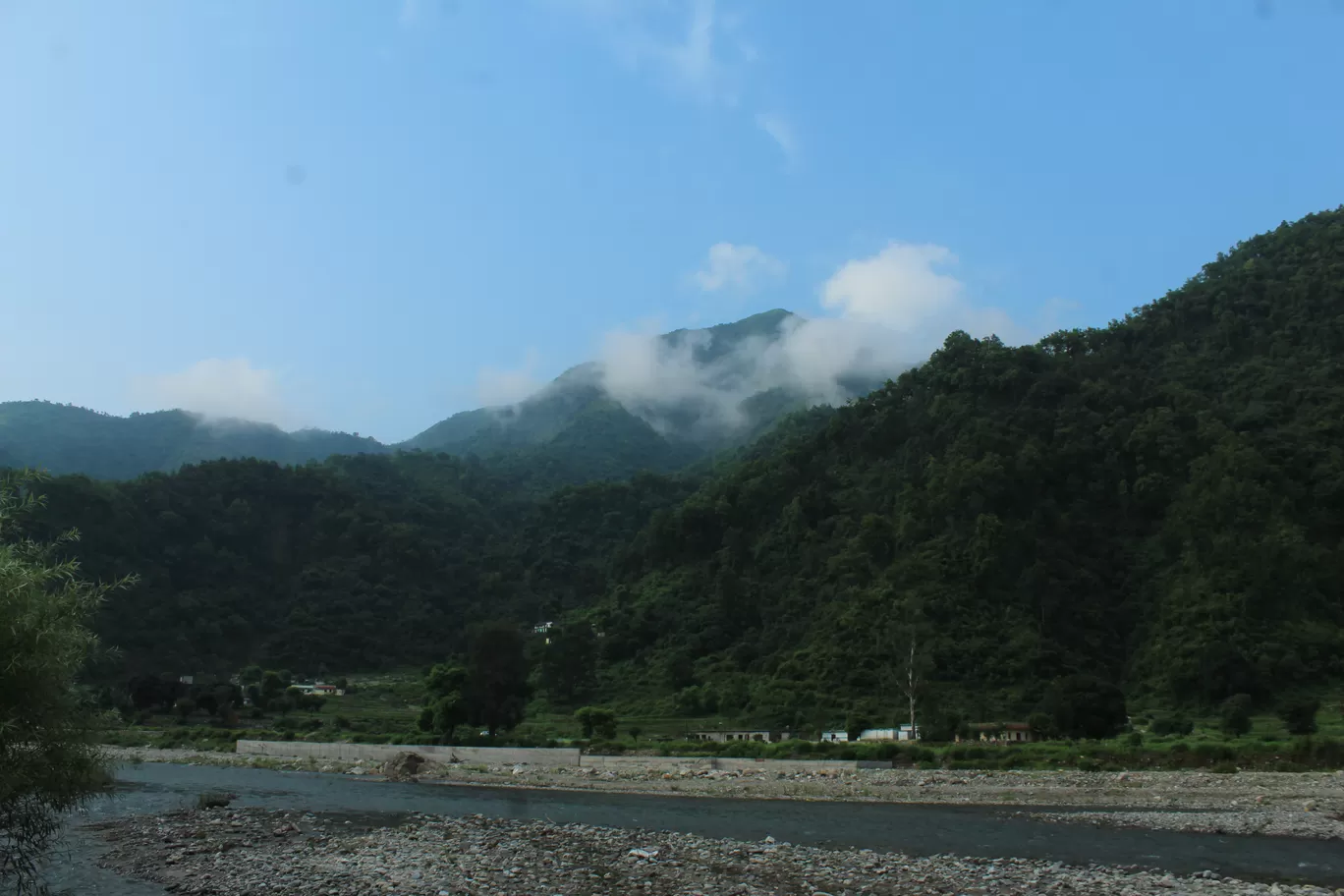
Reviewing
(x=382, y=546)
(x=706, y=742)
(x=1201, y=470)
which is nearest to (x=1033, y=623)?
(x=1201, y=470)

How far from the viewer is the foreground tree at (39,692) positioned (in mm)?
12461

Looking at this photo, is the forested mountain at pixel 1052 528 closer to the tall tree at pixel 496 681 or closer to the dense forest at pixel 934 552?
the dense forest at pixel 934 552

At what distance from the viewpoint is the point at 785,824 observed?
86.7 feet

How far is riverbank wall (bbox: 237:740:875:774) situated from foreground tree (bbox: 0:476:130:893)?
2962 cm

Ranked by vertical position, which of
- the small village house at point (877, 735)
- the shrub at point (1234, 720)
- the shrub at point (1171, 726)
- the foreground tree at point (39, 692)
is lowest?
the small village house at point (877, 735)

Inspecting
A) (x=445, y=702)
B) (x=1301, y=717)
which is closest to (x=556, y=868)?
(x=1301, y=717)

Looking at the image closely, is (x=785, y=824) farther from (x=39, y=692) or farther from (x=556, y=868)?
(x=39, y=692)

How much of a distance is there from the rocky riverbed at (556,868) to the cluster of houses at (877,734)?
23.5 m

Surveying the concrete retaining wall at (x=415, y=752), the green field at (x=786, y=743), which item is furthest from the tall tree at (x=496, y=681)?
the concrete retaining wall at (x=415, y=752)

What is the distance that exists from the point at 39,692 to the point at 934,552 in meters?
61.6

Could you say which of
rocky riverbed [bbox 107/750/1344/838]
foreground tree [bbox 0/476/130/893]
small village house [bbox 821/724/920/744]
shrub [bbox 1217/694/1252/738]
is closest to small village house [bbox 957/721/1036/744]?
small village house [bbox 821/724/920/744]

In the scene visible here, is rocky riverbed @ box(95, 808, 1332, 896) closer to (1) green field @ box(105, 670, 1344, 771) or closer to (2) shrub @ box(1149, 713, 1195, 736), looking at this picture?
(1) green field @ box(105, 670, 1344, 771)

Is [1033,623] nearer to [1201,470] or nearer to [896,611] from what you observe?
[896,611]

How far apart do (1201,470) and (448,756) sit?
5106 cm
